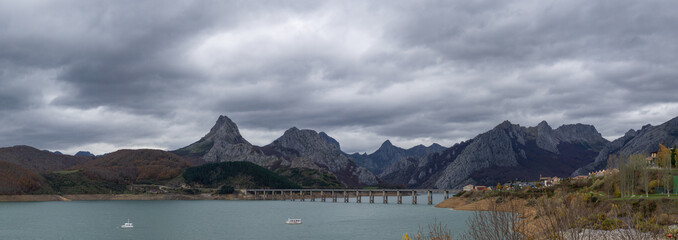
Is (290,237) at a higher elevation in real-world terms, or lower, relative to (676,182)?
lower

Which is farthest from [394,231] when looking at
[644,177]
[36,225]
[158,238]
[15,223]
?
[15,223]

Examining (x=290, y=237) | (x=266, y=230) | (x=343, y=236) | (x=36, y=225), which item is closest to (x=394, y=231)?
(x=343, y=236)

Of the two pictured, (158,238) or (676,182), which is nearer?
(158,238)

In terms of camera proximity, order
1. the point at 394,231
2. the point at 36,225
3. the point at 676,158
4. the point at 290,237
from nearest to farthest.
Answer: the point at 290,237 < the point at 394,231 < the point at 36,225 < the point at 676,158

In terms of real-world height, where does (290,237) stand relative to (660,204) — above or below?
below

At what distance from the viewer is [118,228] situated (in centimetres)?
13550

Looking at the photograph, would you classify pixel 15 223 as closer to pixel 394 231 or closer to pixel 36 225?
pixel 36 225

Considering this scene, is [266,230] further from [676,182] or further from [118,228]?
[676,182]

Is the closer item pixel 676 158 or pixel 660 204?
pixel 660 204

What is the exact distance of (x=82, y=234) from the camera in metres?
119

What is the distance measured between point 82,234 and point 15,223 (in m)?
47.0

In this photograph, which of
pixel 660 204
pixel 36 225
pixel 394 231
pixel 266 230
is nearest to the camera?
pixel 660 204

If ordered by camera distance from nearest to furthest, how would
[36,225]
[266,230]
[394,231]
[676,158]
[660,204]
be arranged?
[660,204] < [394,231] < [266,230] < [36,225] < [676,158]

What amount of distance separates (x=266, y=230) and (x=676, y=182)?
98.5 m
